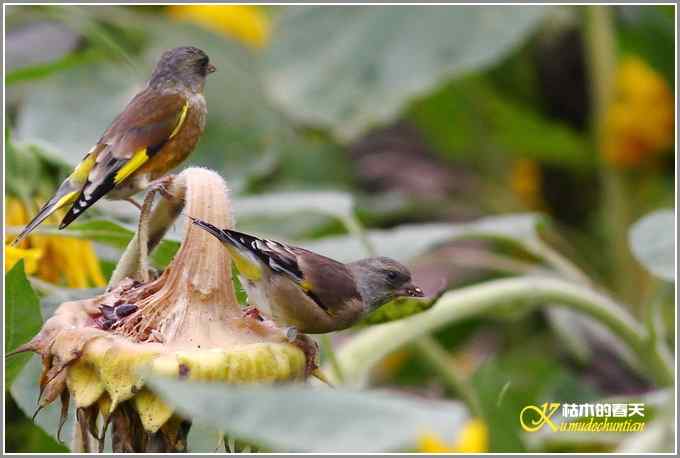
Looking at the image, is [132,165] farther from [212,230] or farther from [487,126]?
[487,126]

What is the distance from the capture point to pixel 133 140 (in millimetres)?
851

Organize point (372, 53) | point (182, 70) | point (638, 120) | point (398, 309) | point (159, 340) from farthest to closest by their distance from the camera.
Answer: point (638, 120) → point (372, 53) → point (398, 309) → point (182, 70) → point (159, 340)

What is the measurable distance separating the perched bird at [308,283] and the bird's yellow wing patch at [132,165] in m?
0.08

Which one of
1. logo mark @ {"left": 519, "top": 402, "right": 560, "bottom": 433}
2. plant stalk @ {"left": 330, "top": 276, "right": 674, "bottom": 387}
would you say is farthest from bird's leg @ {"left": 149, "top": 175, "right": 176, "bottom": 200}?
logo mark @ {"left": 519, "top": 402, "right": 560, "bottom": 433}

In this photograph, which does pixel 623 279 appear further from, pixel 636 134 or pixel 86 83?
pixel 86 83

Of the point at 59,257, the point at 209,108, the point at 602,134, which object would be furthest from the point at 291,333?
the point at 602,134

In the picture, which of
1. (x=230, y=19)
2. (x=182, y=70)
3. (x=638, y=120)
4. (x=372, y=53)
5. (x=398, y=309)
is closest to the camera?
(x=182, y=70)

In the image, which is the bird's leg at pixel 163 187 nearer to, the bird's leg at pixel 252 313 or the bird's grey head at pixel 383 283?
the bird's leg at pixel 252 313

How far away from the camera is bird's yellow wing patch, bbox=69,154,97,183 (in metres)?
0.83

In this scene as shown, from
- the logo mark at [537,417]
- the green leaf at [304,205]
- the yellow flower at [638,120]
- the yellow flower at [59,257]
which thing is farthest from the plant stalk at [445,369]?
the yellow flower at [638,120]

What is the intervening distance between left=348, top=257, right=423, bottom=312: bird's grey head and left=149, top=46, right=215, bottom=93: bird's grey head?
0.73 feet

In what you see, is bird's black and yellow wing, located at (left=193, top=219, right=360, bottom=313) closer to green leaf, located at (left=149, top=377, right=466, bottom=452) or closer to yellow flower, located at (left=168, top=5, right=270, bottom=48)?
green leaf, located at (left=149, top=377, right=466, bottom=452)

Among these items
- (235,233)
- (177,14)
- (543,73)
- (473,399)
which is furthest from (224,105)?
(235,233)

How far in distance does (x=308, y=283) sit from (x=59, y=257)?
29 centimetres
